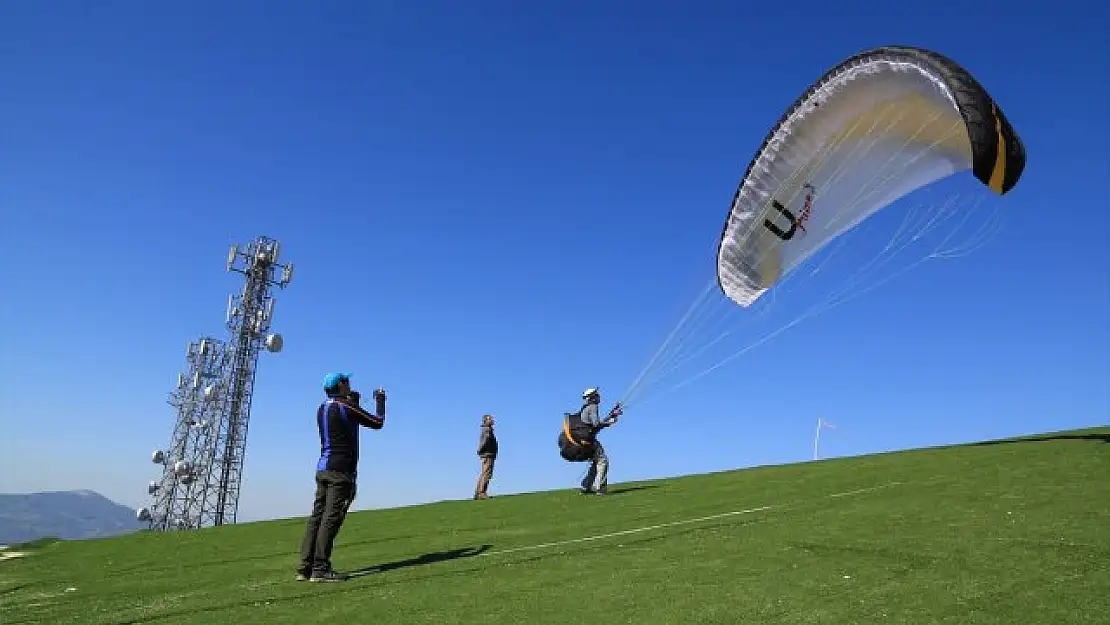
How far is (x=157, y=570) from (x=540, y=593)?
21.9 feet

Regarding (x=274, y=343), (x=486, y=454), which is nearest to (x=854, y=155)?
(x=486, y=454)

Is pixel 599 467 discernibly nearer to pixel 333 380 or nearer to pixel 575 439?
pixel 575 439

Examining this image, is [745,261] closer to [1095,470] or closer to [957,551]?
[1095,470]

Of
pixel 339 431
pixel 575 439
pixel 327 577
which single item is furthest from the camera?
pixel 575 439

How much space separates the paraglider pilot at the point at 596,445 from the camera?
15.1 m

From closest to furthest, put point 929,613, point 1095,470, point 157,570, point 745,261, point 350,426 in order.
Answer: point 929,613, point 350,426, point 157,570, point 1095,470, point 745,261

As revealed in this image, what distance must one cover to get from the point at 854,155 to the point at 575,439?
817 centimetres

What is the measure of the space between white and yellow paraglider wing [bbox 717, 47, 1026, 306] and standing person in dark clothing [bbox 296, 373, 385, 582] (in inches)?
398

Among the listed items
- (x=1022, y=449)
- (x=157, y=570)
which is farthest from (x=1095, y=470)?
(x=157, y=570)

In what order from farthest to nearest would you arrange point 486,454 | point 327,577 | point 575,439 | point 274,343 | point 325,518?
point 274,343
point 486,454
point 575,439
point 325,518
point 327,577

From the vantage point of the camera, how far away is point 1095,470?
38.4 ft

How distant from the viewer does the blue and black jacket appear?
8672 mm

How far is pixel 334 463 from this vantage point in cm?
863

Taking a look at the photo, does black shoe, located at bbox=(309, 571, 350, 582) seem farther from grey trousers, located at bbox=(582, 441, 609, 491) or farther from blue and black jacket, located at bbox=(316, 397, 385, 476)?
grey trousers, located at bbox=(582, 441, 609, 491)
